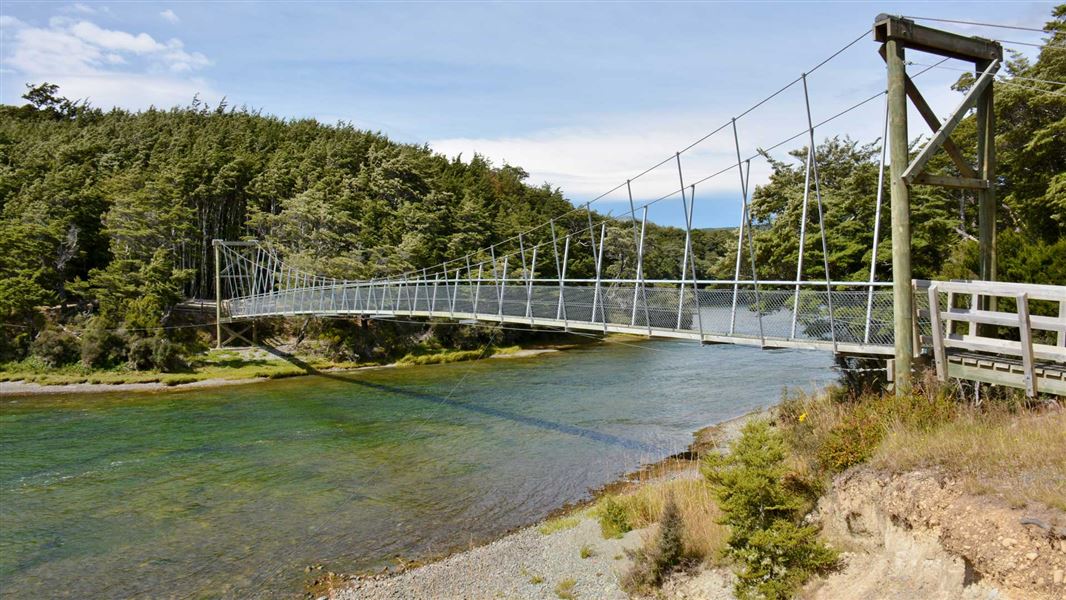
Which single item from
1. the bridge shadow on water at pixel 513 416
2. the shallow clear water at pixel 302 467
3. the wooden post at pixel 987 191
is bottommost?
the shallow clear water at pixel 302 467

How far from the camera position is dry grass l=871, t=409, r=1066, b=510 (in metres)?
3.55

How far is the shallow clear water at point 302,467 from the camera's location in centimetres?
707

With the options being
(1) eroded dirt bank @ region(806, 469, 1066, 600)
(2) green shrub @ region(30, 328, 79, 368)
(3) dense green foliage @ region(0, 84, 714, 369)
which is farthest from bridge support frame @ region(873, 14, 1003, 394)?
(2) green shrub @ region(30, 328, 79, 368)

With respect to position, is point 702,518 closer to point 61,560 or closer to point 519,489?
point 519,489

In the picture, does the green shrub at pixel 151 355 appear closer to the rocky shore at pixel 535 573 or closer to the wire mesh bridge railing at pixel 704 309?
the wire mesh bridge railing at pixel 704 309

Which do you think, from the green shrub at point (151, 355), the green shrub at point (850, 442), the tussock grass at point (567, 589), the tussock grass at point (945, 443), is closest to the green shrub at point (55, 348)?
the green shrub at point (151, 355)

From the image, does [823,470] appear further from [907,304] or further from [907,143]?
[907,143]

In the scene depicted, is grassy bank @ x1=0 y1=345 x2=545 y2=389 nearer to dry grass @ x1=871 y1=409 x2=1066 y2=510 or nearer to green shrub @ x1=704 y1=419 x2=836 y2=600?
green shrub @ x1=704 y1=419 x2=836 y2=600

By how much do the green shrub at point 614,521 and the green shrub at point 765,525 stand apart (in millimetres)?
1870

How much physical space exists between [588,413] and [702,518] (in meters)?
8.19

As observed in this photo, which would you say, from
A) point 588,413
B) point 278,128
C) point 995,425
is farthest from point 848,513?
point 278,128

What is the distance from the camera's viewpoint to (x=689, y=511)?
6062 mm

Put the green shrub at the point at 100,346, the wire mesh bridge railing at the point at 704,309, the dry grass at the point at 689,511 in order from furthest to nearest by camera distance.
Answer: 1. the green shrub at the point at 100,346
2. the wire mesh bridge railing at the point at 704,309
3. the dry grass at the point at 689,511

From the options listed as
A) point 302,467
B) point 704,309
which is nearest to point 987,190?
point 704,309
